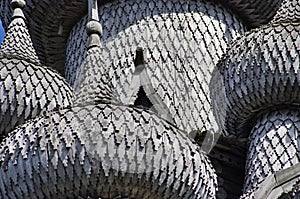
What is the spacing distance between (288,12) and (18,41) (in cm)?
253

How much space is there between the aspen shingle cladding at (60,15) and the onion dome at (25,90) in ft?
5.71

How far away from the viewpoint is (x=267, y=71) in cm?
1355

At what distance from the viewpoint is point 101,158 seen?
11.8 meters

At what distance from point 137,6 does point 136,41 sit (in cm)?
40

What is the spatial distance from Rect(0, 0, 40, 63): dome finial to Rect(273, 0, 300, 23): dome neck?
89.9 inches

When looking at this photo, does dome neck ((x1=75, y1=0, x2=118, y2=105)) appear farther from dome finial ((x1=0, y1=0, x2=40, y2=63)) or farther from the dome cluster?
dome finial ((x1=0, y1=0, x2=40, y2=63))

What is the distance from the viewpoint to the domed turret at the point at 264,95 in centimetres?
1333

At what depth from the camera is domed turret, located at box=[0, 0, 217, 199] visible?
1179 centimetres

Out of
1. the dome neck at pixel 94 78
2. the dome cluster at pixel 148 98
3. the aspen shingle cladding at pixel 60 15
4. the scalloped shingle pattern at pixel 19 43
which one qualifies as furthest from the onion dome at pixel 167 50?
the dome neck at pixel 94 78

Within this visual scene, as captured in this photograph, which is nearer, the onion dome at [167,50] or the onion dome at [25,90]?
the onion dome at [25,90]

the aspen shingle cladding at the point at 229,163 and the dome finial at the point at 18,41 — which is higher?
the dome finial at the point at 18,41

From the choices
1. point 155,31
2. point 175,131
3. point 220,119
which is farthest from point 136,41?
point 175,131

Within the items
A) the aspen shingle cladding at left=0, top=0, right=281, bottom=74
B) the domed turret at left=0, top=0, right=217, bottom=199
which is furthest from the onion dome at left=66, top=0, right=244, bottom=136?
the domed turret at left=0, top=0, right=217, bottom=199

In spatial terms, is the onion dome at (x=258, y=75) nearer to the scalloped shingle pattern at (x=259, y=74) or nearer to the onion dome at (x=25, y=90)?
the scalloped shingle pattern at (x=259, y=74)
